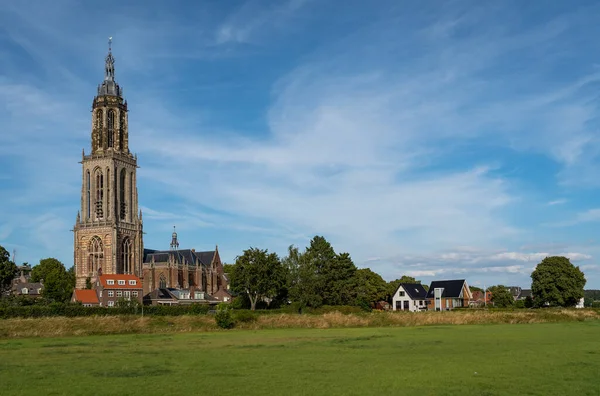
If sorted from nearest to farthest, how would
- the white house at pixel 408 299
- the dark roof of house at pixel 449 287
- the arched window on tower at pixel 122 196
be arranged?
the dark roof of house at pixel 449 287 → the white house at pixel 408 299 → the arched window on tower at pixel 122 196

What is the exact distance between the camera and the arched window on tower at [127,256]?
140m

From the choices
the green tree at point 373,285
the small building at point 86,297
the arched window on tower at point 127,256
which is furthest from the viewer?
the arched window on tower at point 127,256

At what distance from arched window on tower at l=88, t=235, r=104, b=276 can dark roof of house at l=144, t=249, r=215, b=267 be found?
1363 cm

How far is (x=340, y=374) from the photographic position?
21281 mm

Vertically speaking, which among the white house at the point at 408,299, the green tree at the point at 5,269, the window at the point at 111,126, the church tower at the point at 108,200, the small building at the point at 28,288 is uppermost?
the window at the point at 111,126

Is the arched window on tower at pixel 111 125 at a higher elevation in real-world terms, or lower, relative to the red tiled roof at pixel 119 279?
higher

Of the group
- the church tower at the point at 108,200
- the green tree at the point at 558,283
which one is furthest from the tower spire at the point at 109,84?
the green tree at the point at 558,283

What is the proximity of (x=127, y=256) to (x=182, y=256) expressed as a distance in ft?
51.6

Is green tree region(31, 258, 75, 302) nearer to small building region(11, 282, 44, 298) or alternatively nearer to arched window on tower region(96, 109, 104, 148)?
small building region(11, 282, 44, 298)

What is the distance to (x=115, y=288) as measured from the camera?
124250mm

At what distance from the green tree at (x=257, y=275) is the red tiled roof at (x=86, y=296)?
32501mm

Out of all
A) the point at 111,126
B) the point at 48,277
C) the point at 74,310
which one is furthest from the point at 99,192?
the point at 74,310

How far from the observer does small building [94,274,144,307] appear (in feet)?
398

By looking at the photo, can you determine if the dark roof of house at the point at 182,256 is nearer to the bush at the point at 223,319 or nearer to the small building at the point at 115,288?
the small building at the point at 115,288
